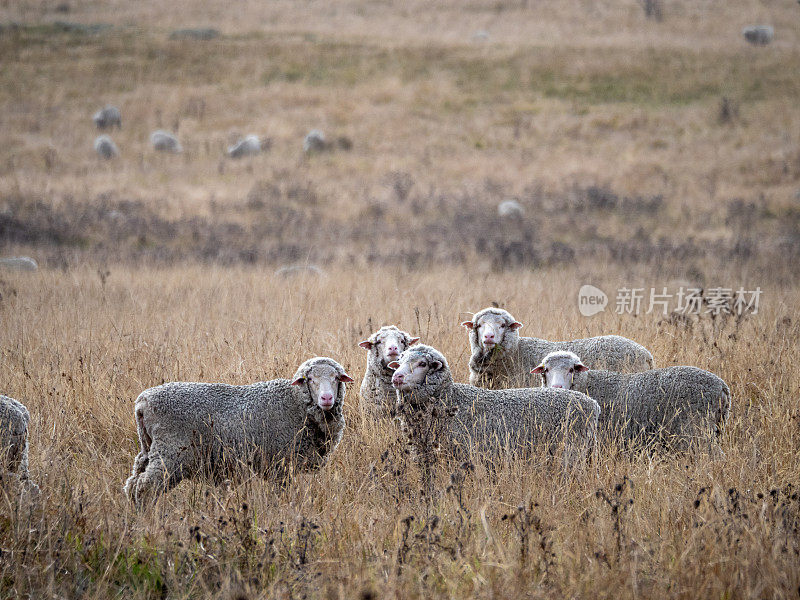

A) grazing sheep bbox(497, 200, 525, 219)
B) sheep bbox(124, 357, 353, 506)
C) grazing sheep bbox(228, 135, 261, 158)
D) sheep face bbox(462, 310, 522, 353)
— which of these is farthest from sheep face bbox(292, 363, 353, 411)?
grazing sheep bbox(228, 135, 261, 158)

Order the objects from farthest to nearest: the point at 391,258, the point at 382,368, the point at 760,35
Result: the point at 760,35, the point at 391,258, the point at 382,368

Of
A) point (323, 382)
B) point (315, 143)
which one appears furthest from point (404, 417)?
point (315, 143)

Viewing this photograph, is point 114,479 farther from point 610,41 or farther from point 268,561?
point 610,41

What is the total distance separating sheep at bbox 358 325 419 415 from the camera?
5566mm

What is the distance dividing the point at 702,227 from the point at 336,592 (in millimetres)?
18778

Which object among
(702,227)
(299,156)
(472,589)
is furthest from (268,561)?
(299,156)

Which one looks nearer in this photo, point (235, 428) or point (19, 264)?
point (235, 428)

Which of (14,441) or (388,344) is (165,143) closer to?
(388,344)

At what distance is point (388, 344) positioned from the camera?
5.54 meters

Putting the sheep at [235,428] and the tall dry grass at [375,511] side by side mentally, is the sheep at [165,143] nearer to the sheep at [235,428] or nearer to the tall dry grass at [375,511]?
the tall dry grass at [375,511]

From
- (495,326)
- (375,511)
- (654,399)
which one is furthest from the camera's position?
(495,326)

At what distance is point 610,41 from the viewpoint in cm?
4078

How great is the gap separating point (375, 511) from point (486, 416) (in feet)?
4.03

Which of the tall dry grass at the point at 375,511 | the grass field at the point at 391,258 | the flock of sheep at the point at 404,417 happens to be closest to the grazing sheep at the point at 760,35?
the grass field at the point at 391,258
